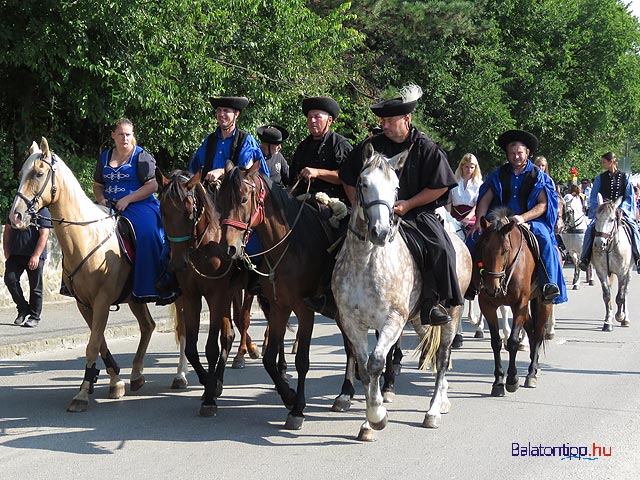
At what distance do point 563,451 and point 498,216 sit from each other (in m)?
2.95

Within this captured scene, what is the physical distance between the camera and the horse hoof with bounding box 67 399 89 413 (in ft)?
24.5

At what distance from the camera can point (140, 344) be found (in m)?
8.74

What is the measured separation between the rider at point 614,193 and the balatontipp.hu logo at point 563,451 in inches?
307

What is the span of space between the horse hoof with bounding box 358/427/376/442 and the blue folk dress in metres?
2.61

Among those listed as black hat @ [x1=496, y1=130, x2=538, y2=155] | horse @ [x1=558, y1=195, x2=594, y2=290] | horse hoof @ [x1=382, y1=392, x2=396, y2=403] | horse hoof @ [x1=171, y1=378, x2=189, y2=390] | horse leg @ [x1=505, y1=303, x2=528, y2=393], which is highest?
black hat @ [x1=496, y1=130, x2=538, y2=155]

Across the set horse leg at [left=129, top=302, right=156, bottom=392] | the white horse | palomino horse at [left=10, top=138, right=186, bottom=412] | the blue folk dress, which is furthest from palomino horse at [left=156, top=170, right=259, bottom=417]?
the white horse

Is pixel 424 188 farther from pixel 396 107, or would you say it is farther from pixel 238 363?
pixel 238 363

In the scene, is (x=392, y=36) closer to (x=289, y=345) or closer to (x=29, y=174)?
(x=289, y=345)

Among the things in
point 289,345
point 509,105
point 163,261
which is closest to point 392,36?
point 509,105

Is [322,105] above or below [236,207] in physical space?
above

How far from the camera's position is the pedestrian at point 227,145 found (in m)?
8.02

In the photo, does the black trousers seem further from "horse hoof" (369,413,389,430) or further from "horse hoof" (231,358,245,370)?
"horse hoof" (369,413,389,430)

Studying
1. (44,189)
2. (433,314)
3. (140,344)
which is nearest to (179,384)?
(140,344)

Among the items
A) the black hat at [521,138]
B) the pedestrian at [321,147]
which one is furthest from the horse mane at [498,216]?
the pedestrian at [321,147]
